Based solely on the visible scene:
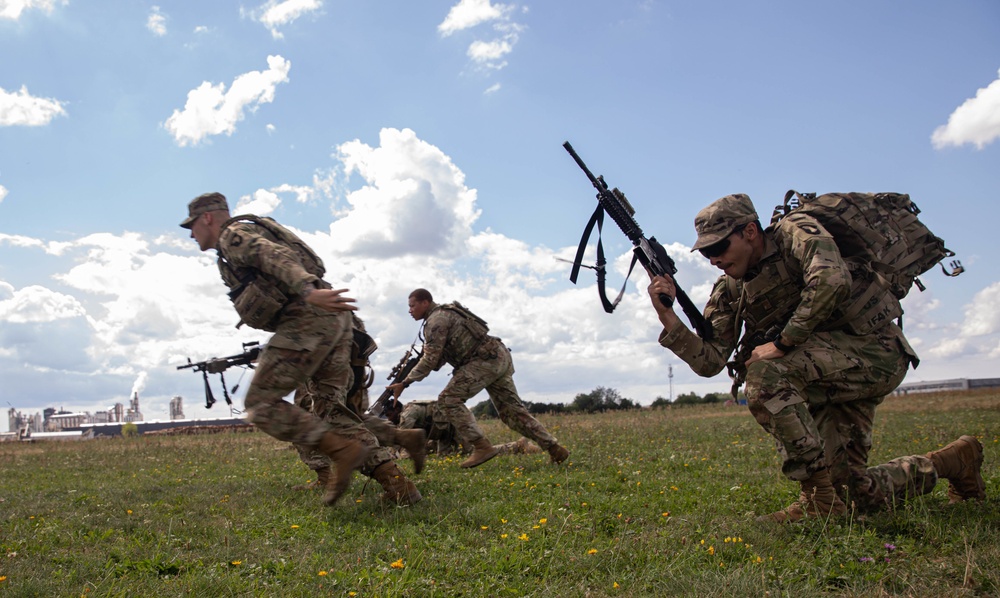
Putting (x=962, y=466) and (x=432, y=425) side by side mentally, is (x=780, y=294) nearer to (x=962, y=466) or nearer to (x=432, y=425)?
(x=962, y=466)

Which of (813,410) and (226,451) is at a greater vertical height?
(226,451)

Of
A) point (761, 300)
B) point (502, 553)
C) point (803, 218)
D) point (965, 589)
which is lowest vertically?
point (965, 589)

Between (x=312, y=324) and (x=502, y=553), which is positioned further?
(x=312, y=324)

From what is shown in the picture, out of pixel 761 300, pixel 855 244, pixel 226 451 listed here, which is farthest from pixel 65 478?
pixel 855 244

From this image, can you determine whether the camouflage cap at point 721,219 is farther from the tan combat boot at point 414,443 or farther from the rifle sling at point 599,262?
the tan combat boot at point 414,443

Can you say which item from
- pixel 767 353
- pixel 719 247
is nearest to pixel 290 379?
pixel 719 247

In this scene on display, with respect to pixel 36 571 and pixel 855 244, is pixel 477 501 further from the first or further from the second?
pixel 855 244

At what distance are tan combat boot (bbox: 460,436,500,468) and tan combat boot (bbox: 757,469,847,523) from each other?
4.71 meters

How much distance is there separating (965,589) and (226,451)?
42.6 feet

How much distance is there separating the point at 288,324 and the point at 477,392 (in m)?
4.05

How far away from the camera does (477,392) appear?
9.41 m

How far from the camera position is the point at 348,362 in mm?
6508

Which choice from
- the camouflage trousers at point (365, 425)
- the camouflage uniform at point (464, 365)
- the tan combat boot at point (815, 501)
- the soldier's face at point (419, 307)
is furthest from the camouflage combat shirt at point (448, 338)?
the tan combat boot at point (815, 501)

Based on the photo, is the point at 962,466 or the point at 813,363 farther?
the point at 962,466
